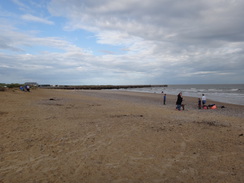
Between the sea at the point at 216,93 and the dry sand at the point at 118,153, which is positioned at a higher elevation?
the sea at the point at 216,93

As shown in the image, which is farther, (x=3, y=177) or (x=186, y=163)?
(x=186, y=163)

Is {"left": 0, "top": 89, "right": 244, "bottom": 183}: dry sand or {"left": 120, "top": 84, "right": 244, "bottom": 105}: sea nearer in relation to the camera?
{"left": 0, "top": 89, "right": 244, "bottom": 183}: dry sand

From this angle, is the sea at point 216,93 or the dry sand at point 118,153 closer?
the dry sand at point 118,153

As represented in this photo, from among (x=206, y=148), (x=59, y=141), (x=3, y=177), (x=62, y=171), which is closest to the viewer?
(x=3, y=177)

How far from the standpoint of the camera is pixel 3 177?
421cm

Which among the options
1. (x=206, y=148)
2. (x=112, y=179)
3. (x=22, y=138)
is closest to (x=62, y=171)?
(x=112, y=179)

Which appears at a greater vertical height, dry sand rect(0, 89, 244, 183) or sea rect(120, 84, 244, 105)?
sea rect(120, 84, 244, 105)

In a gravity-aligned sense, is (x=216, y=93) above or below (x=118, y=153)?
above

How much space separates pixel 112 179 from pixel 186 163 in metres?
2.09

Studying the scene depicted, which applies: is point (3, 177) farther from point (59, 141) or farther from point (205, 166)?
point (205, 166)

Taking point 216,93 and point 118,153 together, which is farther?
point 216,93

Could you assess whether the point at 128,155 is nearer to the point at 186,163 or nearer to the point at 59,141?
the point at 186,163

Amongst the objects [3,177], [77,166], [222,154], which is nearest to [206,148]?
[222,154]

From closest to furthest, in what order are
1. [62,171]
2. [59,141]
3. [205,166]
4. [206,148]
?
[62,171] < [205,166] < [206,148] < [59,141]
